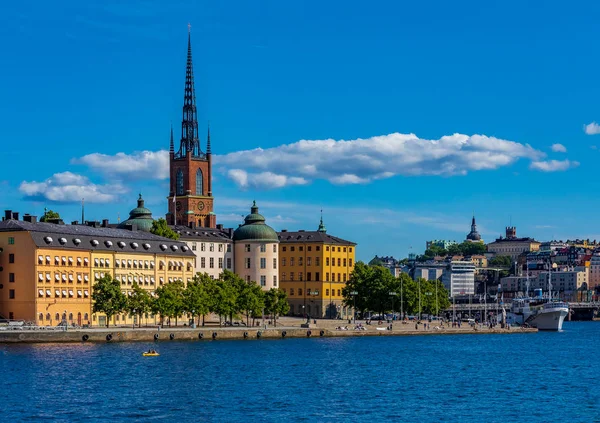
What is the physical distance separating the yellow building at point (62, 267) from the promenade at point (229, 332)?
21.4 ft

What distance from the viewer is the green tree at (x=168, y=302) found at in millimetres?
127188

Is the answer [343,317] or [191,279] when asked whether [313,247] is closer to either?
[343,317]

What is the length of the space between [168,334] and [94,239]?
18.2 m

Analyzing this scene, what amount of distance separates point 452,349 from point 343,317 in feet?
208

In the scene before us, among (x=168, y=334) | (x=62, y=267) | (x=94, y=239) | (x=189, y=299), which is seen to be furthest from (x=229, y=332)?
(x=94, y=239)

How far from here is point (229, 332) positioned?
127m

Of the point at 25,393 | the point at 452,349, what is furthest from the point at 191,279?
the point at 25,393

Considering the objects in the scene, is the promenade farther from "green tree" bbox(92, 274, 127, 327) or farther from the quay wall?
"green tree" bbox(92, 274, 127, 327)

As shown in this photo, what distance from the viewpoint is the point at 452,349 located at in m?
124

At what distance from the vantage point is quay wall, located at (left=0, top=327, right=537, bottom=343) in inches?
4237

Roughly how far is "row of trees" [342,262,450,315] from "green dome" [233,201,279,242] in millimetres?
13490

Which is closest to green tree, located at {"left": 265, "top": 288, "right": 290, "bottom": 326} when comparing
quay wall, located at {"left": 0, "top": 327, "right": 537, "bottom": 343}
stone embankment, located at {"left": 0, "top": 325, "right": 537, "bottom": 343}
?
stone embankment, located at {"left": 0, "top": 325, "right": 537, "bottom": 343}

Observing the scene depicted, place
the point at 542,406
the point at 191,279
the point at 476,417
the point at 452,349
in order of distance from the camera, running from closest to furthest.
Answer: the point at 476,417 → the point at 542,406 → the point at 452,349 → the point at 191,279

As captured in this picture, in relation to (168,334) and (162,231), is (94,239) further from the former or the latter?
(162,231)
